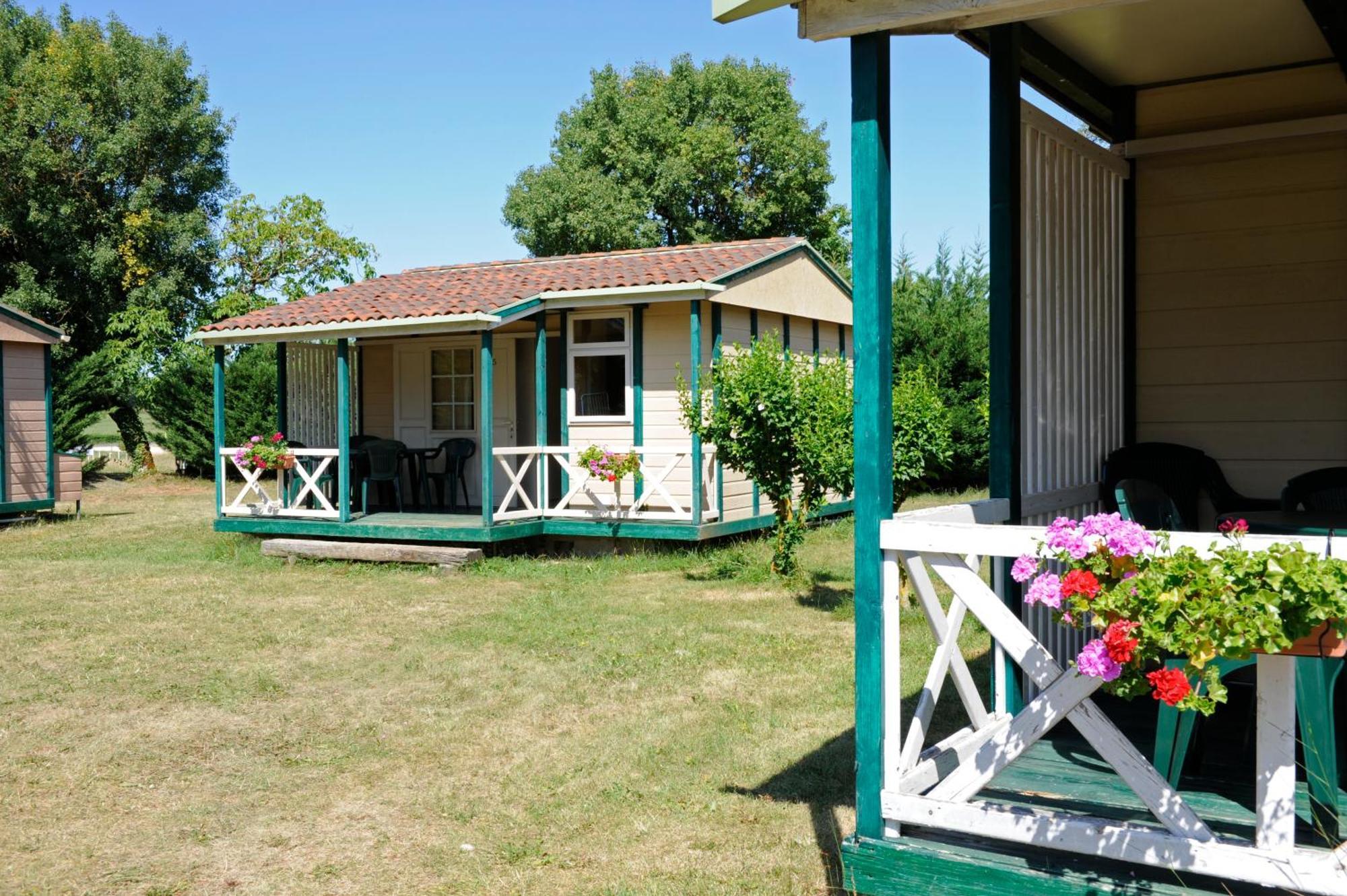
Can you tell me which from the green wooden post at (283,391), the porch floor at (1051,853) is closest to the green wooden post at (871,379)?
the porch floor at (1051,853)

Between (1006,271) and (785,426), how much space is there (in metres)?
5.39

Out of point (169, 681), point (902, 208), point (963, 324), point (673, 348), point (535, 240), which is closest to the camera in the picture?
point (169, 681)

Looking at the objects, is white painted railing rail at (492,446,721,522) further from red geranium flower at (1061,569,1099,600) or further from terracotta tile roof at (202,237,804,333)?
red geranium flower at (1061,569,1099,600)

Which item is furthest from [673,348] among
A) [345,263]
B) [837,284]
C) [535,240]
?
[535,240]

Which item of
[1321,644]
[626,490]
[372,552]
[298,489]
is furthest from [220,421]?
[1321,644]

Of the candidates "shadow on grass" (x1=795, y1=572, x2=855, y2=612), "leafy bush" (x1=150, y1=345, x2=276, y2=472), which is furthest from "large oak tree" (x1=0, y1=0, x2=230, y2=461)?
"shadow on grass" (x1=795, y1=572, x2=855, y2=612)

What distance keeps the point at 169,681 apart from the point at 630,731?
129 inches

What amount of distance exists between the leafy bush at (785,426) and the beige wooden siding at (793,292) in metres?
2.48

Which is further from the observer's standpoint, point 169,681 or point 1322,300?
point 169,681

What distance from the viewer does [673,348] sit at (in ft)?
41.4

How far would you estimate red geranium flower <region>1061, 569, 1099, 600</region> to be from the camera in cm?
289

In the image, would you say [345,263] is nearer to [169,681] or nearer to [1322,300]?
[169,681]

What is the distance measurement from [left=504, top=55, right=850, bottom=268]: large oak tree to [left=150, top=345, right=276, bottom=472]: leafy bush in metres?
11.8

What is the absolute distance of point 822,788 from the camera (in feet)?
16.2
